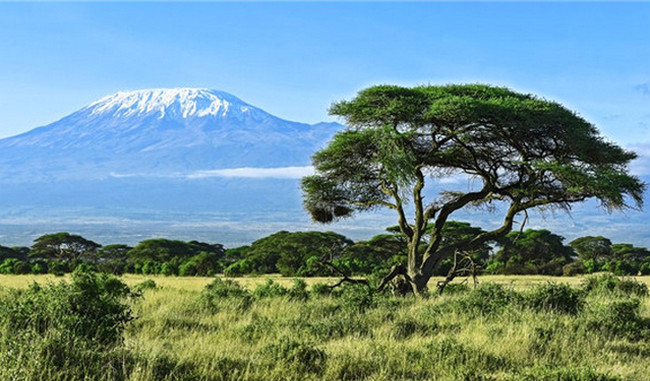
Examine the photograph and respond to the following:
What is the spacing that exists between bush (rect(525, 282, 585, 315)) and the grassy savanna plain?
30mm

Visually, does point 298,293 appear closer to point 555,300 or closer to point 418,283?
point 418,283

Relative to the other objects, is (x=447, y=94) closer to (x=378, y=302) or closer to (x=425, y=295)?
(x=425, y=295)

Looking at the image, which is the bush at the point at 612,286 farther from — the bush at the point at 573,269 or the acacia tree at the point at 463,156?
the bush at the point at 573,269

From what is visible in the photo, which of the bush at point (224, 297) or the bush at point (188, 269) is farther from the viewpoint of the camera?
the bush at point (188, 269)

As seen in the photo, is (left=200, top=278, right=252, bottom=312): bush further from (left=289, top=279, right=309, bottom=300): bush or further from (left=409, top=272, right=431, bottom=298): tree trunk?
(left=409, top=272, right=431, bottom=298): tree trunk

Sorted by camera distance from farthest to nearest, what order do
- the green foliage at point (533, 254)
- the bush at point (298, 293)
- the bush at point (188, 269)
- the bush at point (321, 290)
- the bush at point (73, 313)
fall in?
1. the green foliage at point (533, 254)
2. the bush at point (188, 269)
3. the bush at point (321, 290)
4. the bush at point (298, 293)
5. the bush at point (73, 313)

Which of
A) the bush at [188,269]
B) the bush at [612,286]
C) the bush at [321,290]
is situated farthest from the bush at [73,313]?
the bush at [188,269]

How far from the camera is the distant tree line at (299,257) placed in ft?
129

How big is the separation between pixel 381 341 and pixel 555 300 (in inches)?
213

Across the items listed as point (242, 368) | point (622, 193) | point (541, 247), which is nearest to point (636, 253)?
point (541, 247)

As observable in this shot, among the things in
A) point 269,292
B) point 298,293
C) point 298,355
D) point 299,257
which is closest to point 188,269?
point 299,257

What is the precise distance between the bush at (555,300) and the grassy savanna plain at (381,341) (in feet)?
0.10

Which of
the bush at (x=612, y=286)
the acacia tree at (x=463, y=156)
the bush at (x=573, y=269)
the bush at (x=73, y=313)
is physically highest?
the acacia tree at (x=463, y=156)

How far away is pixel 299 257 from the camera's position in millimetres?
44188
